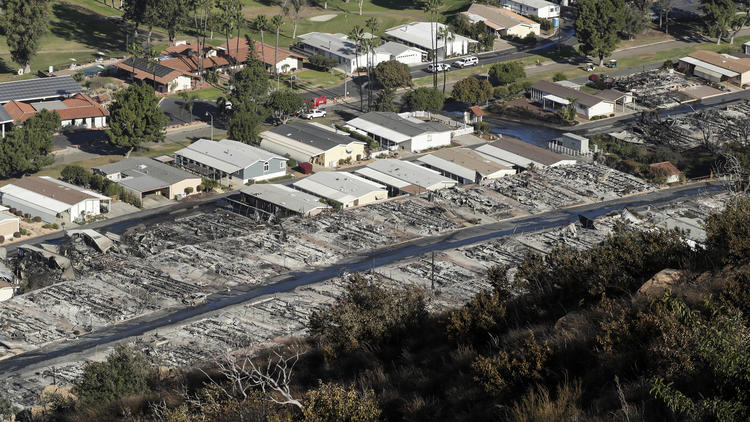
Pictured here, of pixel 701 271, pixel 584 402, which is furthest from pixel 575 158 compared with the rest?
pixel 584 402

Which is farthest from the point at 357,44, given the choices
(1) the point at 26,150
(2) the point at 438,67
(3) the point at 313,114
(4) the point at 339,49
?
(1) the point at 26,150

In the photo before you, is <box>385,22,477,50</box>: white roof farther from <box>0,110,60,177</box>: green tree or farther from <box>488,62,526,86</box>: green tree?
<box>0,110,60,177</box>: green tree

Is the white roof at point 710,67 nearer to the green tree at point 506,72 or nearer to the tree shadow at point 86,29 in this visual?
the green tree at point 506,72

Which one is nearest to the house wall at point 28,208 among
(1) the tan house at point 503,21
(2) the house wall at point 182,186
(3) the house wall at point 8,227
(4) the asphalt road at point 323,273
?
(3) the house wall at point 8,227

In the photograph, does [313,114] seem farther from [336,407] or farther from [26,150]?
[336,407]

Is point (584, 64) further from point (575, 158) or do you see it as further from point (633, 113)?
point (575, 158)

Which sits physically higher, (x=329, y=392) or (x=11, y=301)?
(x=329, y=392)

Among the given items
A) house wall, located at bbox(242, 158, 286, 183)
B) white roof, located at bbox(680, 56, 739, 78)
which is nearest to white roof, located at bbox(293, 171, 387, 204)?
house wall, located at bbox(242, 158, 286, 183)
